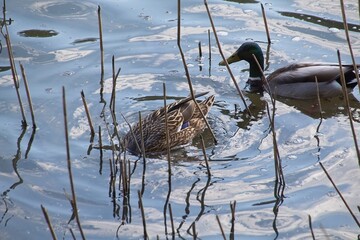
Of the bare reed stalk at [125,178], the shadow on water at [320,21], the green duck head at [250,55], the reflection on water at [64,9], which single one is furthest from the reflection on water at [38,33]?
the bare reed stalk at [125,178]

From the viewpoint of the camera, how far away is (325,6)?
1211 cm

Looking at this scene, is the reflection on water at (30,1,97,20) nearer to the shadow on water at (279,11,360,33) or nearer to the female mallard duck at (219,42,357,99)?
the female mallard duck at (219,42,357,99)

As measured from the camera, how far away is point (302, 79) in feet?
34.0

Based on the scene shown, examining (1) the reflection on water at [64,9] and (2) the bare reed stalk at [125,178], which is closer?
(2) the bare reed stalk at [125,178]

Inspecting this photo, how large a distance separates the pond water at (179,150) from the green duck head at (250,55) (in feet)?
0.82

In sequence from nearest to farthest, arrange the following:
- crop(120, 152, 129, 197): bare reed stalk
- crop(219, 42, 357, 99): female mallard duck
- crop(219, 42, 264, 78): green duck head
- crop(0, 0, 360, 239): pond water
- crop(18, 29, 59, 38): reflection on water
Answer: crop(120, 152, 129, 197): bare reed stalk, crop(0, 0, 360, 239): pond water, crop(219, 42, 357, 99): female mallard duck, crop(219, 42, 264, 78): green duck head, crop(18, 29, 59, 38): reflection on water

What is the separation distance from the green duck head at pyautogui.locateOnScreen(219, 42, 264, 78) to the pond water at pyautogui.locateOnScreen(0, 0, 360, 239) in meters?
0.25

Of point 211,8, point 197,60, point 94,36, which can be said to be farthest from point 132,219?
point 211,8

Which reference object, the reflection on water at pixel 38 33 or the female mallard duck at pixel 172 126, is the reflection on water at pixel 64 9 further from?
the female mallard duck at pixel 172 126

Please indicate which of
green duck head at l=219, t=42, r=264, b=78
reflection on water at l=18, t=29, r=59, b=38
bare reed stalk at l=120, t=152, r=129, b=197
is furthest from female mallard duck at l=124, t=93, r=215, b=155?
reflection on water at l=18, t=29, r=59, b=38

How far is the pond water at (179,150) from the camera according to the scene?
737 centimetres

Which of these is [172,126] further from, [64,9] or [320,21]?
[64,9]

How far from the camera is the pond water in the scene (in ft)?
24.2

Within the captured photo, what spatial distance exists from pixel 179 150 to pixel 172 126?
269mm
